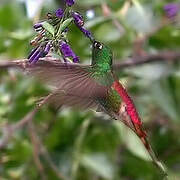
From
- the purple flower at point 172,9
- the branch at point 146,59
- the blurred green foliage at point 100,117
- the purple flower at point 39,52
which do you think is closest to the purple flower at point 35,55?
the purple flower at point 39,52

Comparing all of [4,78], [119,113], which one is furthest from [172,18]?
[119,113]

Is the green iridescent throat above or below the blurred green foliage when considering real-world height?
above

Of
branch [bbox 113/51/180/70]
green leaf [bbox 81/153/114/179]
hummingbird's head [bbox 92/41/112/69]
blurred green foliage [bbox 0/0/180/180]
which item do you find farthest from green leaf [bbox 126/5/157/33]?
hummingbird's head [bbox 92/41/112/69]

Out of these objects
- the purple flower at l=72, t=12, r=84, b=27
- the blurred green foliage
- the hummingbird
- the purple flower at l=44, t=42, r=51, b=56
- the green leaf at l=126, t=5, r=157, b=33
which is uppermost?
the purple flower at l=72, t=12, r=84, b=27

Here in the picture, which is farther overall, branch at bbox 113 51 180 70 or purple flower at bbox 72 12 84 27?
branch at bbox 113 51 180 70

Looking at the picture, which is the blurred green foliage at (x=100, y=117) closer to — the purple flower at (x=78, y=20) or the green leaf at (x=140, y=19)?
the green leaf at (x=140, y=19)

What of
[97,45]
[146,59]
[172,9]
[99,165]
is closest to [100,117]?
[99,165]

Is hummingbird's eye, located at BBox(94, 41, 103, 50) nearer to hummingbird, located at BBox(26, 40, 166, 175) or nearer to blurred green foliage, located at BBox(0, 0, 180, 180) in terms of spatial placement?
hummingbird, located at BBox(26, 40, 166, 175)

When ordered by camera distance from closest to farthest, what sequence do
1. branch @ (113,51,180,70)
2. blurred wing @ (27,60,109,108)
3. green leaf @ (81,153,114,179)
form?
blurred wing @ (27,60,109,108), branch @ (113,51,180,70), green leaf @ (81,153,114,179)

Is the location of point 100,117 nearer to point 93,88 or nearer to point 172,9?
point 172,9
